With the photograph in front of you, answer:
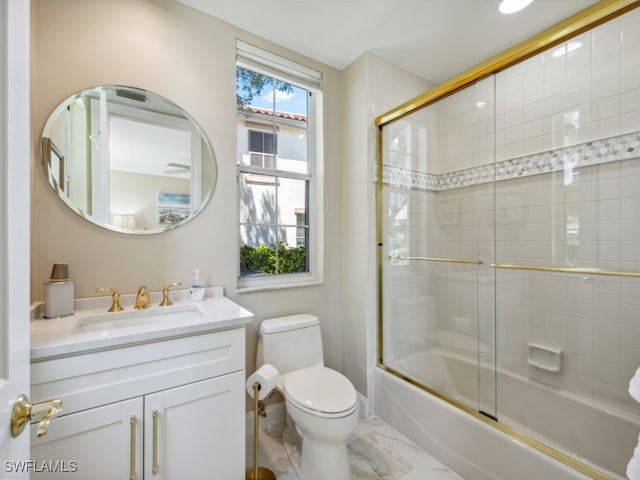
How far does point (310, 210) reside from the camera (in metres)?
2.19

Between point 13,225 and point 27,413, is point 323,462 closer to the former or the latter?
point 27,413

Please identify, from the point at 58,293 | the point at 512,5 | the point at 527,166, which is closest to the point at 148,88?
the point at 58,293

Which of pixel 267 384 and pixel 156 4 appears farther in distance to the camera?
pixel 156 4

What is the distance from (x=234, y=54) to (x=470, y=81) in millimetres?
1412

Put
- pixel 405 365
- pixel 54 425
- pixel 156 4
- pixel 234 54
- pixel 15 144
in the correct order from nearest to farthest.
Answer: pixel 15 144 → pixel 54 425 → pixel 156 4 → pixel 234 54 → pixel 405 365

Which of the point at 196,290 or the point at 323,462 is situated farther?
the point at 196,290

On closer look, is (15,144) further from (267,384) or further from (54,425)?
(267,384)

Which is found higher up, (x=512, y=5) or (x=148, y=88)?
(x=512, y=5)

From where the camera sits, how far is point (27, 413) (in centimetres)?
53

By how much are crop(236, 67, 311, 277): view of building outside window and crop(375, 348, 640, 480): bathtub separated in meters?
1.10

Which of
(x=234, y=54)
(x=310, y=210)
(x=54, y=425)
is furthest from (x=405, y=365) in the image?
(x=234, y=54)

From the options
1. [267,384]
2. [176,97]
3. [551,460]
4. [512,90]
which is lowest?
[551,460]

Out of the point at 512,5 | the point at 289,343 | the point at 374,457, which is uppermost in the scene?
the point at 512,5

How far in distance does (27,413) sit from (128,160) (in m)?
1.27
